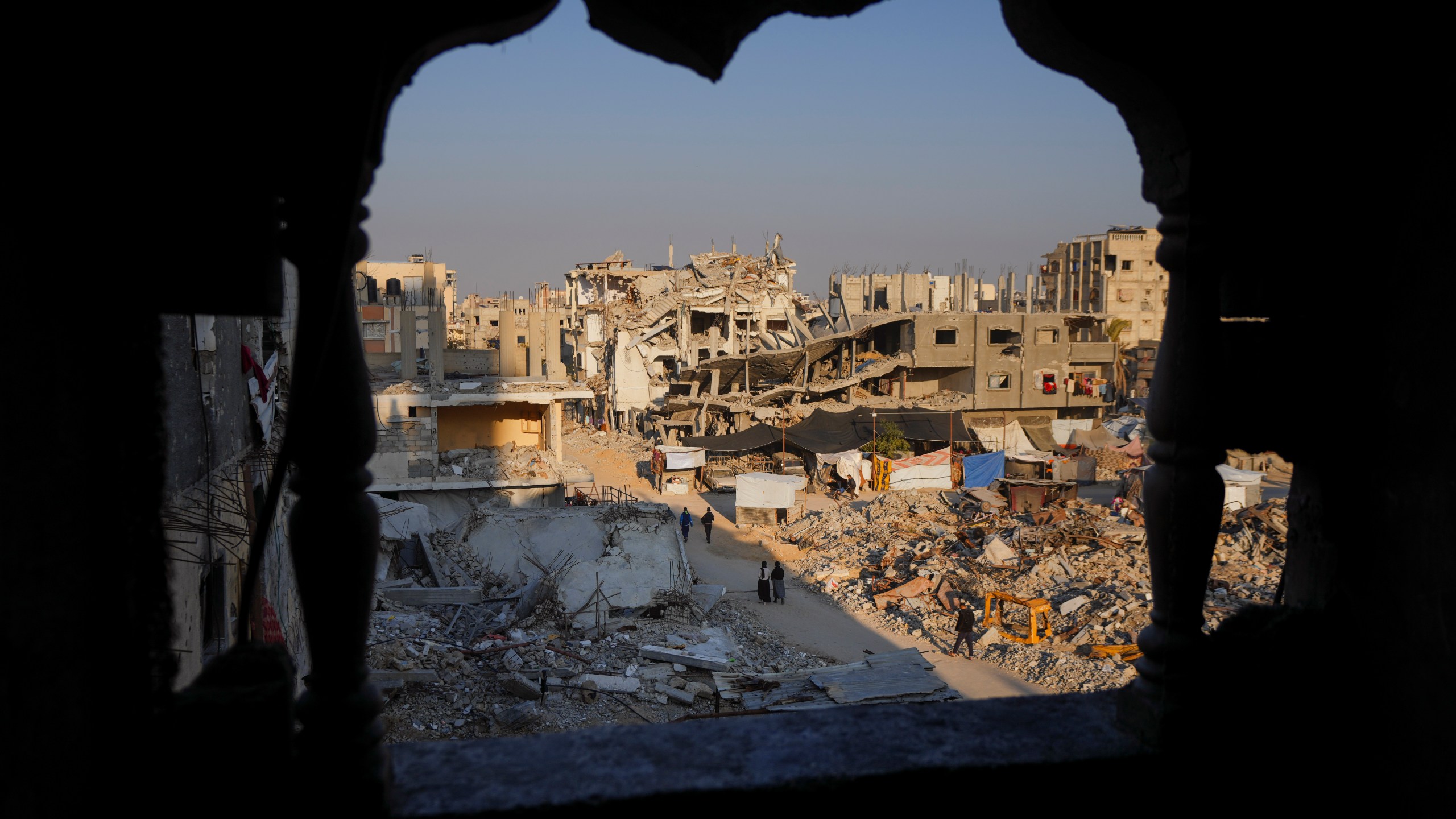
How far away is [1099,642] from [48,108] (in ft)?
52.3

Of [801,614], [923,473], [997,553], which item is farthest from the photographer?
[923,473]

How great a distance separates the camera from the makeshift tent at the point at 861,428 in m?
31.7

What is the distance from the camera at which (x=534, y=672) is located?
1263cm

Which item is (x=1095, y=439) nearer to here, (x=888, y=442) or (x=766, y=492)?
(x=888, y=442)

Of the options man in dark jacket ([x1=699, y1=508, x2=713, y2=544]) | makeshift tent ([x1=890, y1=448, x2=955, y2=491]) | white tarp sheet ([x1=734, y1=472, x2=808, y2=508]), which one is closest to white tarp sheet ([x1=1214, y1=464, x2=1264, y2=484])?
makeshift tent ([x1=890, y1=448, x2=955, y2=491])

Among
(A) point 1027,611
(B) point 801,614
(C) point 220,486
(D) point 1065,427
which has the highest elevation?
(C) point 220,486

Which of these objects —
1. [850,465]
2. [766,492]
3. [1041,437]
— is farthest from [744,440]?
[1041,437]

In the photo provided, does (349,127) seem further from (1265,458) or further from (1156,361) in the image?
(1265,458)

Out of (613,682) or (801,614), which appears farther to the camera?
(801,614)

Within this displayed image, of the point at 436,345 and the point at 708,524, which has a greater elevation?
the point at 436,345

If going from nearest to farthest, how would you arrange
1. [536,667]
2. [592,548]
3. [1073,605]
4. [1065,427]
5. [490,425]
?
1. [536,667]
2. [1073,605]
3. [592,548]
4. [490,425]
5. [1065,427]

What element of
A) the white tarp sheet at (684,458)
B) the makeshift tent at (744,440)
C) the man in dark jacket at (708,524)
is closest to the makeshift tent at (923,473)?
the makeshift tent at (744,440)

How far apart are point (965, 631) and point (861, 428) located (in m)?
17.8

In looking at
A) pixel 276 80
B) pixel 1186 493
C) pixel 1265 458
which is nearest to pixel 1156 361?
pixel 1186 493
